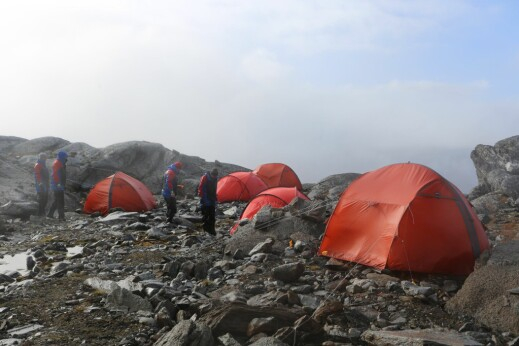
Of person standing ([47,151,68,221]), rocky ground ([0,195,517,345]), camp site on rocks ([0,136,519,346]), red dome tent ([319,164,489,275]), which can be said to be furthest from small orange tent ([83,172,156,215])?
red dome tent ([319,164,489,275])

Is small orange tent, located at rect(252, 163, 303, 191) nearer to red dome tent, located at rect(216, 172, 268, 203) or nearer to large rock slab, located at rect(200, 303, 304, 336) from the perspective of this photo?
red dome tent, located at rect(216, 172, 268, 203)

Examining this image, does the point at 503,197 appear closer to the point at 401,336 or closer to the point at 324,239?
the point at 324,239

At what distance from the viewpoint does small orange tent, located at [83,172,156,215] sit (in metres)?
22.7

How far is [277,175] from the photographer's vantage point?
3161 centimetres

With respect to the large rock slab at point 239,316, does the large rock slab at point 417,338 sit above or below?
below

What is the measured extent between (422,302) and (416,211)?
8.09 feet

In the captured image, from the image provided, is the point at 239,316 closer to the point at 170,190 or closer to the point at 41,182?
the point at 170,190

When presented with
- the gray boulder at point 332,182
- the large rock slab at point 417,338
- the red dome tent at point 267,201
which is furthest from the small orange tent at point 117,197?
the large rock slab at point 417,338

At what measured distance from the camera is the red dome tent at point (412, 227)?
10.5 m

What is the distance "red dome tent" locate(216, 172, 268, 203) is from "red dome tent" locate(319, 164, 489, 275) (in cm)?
1584

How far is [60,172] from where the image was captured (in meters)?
20.8

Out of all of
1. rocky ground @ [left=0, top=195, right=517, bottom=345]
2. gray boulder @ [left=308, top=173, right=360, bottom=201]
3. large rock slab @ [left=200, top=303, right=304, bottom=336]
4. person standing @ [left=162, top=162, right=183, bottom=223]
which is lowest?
gray boulder @ [left=308, top=173, right=360, bottom=201]

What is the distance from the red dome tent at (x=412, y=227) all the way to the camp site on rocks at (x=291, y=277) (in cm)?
3

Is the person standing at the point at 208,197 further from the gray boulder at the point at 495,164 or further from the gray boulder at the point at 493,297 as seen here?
the gray boulder at the point at 495,164
